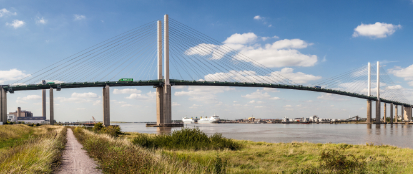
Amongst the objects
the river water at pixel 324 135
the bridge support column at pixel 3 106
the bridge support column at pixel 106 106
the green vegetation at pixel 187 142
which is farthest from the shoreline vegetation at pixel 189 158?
the bridge support column at pixel 3 106

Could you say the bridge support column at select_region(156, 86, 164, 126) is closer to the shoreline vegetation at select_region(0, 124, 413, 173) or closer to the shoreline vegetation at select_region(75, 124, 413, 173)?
the shoreline vegetation at select_region(0, 124, 413, 173)

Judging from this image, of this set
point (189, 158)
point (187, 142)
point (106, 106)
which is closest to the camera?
point (189, 158)

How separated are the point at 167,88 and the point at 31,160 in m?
84.8

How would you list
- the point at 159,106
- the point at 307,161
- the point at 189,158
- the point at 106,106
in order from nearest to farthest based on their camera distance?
the point at 189,158 → the point at 307,161 → the point at 106,106 → the point at 159,106

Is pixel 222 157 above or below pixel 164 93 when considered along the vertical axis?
below

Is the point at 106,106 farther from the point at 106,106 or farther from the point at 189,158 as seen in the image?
the point at 189,158

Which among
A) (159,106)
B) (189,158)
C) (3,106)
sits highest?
(189,158)

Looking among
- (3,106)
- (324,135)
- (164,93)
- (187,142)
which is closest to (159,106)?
(164,93)

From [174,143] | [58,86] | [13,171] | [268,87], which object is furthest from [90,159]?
[268,87]

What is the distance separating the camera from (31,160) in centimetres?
1055

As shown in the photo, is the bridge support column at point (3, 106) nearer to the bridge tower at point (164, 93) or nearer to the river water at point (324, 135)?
the river water at point (324, 135)

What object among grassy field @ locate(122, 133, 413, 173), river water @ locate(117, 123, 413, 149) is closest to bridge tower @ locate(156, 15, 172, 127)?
river water @ locate(117, 123, 413, 149)

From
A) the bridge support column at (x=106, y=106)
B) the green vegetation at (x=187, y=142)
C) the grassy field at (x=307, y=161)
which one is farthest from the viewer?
the bridge support column at (x=106, y=106)

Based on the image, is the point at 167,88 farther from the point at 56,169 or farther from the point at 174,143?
the point at 56,169
